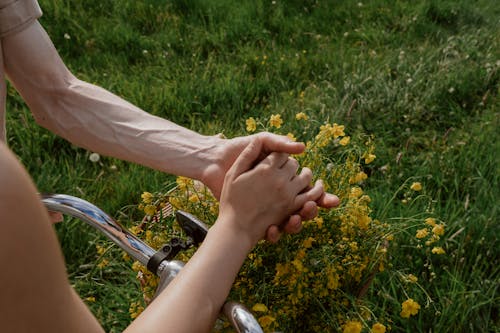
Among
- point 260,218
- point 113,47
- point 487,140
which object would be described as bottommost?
point 487,140

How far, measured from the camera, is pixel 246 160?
1.17 meters

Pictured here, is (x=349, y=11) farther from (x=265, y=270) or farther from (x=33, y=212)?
(x=33, y=212)

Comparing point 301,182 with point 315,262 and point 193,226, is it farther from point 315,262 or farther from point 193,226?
point 193,226

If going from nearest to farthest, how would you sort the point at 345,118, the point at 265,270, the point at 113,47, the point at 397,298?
the point at 265,270 → the point at 397,298 → the point at 345,118 → the point at 113,47

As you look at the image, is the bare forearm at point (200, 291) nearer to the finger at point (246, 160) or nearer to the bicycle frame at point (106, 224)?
the bicycle frame at point (106, 224)

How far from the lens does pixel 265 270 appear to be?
1.23 m

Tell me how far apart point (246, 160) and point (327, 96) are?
6.46 ft

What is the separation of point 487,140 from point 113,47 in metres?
2.27

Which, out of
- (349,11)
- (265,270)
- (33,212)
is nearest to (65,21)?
(349,11)

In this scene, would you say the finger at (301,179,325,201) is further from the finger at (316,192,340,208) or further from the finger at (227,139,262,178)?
the finger at (227,139,262,178)

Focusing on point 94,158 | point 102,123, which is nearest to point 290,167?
point 102,123

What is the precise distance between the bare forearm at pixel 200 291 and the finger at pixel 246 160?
186 millimetres

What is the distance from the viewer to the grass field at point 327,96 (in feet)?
6.73

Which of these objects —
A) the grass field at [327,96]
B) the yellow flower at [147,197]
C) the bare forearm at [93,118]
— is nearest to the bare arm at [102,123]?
the bare forearm at [93,118]
